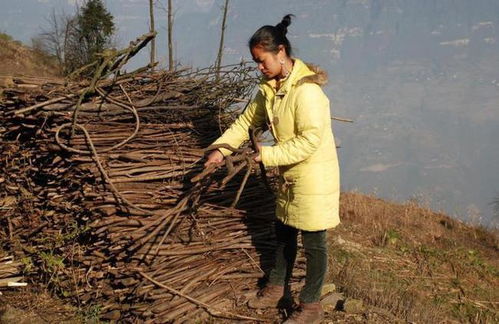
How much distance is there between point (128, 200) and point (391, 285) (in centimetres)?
299

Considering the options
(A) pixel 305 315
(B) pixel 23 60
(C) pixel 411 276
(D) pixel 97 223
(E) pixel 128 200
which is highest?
(B) pixel 23 60

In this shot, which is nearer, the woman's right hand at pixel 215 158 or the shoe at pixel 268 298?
the woman's right hand at pixel 215 158

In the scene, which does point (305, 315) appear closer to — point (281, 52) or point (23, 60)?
point (281, 52)

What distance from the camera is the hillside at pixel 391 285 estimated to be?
371cm

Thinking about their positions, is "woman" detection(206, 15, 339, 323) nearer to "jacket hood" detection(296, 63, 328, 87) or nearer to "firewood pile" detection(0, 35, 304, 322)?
"jacket hood" detection(296, 63, 328, 87)

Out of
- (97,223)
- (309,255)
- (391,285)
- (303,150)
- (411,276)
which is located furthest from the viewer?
(411,276)

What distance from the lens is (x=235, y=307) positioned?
12.1 feet

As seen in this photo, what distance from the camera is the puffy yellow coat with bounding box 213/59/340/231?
284 cm

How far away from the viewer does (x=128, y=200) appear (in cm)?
350

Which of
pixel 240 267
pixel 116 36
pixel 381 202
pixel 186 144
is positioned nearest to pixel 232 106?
pixel 186 144

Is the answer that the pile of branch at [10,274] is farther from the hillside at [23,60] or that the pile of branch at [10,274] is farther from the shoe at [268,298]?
the hillside at [23,60]

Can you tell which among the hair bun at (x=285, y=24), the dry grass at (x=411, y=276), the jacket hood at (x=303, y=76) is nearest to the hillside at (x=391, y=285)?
the dry grass at (x=411, y=276)

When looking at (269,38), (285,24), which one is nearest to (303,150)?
(269,38)

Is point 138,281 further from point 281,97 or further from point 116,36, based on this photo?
point 116,36
